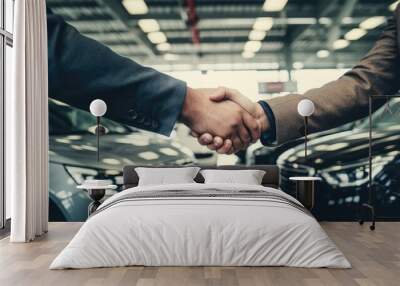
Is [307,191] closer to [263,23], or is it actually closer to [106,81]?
[263,23]

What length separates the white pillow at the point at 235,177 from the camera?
7152mm

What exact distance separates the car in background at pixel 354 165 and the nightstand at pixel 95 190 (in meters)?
2.26

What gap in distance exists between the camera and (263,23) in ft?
25.7

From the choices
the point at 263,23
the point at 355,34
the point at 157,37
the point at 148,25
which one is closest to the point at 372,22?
the point at 355,34

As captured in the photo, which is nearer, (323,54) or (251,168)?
(251,168)

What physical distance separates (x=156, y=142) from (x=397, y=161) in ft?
10.2

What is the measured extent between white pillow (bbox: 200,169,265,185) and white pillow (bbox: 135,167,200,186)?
0.23 metres

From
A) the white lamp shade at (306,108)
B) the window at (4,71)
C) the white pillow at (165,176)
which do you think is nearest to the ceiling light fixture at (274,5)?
the white lamp shade at (306,108)

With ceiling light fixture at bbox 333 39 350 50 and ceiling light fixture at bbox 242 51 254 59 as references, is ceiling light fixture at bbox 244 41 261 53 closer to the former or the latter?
ceiling light fixture at bbox 242 51 254 59

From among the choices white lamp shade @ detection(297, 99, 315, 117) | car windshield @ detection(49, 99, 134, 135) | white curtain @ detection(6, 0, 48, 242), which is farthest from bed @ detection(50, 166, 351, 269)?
car windshield @ detection(49, 99, 134, 135)

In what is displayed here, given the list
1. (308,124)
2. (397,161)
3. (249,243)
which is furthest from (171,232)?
(397,161)

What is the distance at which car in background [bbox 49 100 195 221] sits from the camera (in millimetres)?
7805

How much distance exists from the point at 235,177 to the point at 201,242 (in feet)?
7.74

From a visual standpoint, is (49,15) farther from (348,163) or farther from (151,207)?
(348,163)
